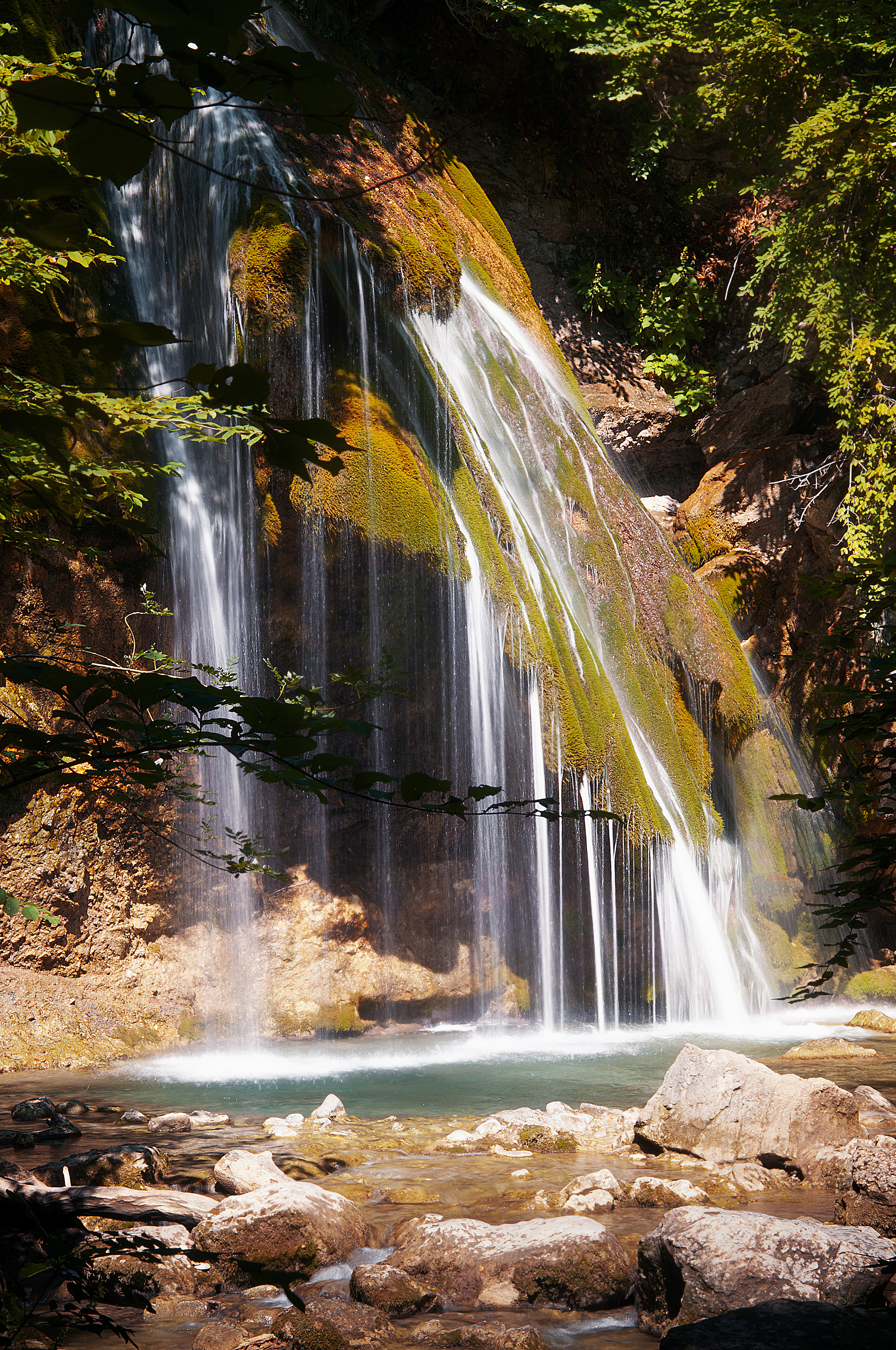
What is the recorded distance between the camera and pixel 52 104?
105cm

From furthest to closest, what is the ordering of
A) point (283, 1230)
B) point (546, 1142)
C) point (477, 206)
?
point (477, 206), point (546, 1142), point (283, 1230)

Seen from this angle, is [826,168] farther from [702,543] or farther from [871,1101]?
[871,1101]

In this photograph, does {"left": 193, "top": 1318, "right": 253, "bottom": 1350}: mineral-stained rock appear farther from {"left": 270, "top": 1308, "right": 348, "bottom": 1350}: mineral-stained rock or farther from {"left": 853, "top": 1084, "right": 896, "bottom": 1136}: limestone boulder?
{"left": 853, "top": 1084, "right": 896, "bottom": 1136}: limestone boulder

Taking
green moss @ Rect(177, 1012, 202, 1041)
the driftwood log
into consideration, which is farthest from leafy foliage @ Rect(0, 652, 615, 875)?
green moss @ Rect(177, 1012, 202, 1041)

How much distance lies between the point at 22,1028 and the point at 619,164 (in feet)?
58.6

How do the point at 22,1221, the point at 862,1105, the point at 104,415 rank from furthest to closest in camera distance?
the point at 862,1105 < the point at 22,1221 < the point at 104,415

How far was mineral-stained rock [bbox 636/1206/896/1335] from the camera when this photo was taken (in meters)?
3.43

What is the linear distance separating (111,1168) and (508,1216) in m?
1.91

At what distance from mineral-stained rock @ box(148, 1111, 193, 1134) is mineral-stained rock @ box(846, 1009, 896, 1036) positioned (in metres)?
7.32

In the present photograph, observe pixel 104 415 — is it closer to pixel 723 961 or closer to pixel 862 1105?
pixel 862 1105

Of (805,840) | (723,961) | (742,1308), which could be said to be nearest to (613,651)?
(723,961)

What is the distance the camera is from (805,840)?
583 inches

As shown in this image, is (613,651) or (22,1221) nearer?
(22,1221)

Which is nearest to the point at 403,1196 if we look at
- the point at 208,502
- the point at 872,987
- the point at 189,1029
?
the point at 189,1029
